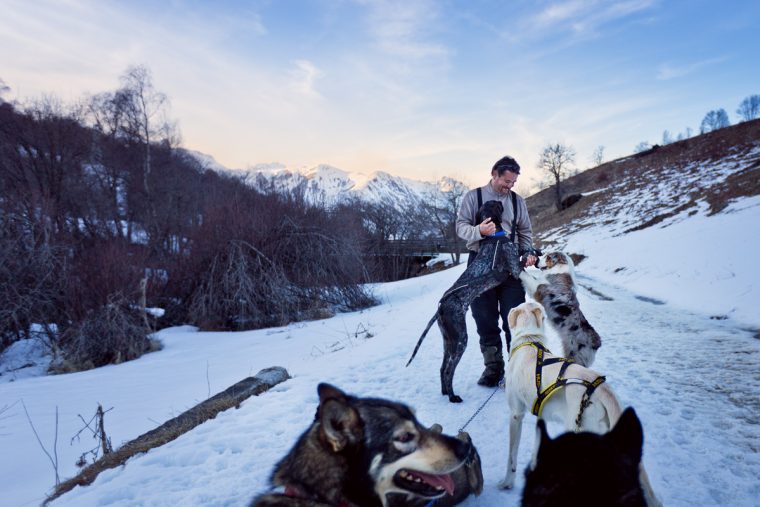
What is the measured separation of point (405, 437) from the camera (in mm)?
2193

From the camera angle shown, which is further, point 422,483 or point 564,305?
point 564,305

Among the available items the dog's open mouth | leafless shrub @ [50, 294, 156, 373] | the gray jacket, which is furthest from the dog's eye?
leafless shrub @ [50, 294, 156, 373]

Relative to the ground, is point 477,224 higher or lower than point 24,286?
lower

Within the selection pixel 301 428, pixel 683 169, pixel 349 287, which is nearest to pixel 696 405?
pixel 301 428

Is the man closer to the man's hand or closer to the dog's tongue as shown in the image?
the man's hand

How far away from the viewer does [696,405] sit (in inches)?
165

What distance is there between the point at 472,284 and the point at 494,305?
65 cm

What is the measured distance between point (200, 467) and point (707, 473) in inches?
187

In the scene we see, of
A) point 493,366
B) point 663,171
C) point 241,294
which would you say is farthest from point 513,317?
point 663,171

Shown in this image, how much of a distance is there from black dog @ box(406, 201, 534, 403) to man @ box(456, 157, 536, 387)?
0.18 m

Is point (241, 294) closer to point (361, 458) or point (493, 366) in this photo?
point (493, 366)

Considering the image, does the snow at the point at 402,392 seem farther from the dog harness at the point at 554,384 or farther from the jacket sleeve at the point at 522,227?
the jacket sleeve at the point at 522,227

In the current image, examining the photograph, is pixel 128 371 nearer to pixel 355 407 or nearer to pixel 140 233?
pixel 355 407

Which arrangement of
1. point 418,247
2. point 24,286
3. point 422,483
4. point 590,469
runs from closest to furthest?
1. point 590,469
2. point 422,483
3. point 24,286
4. point 418,247
